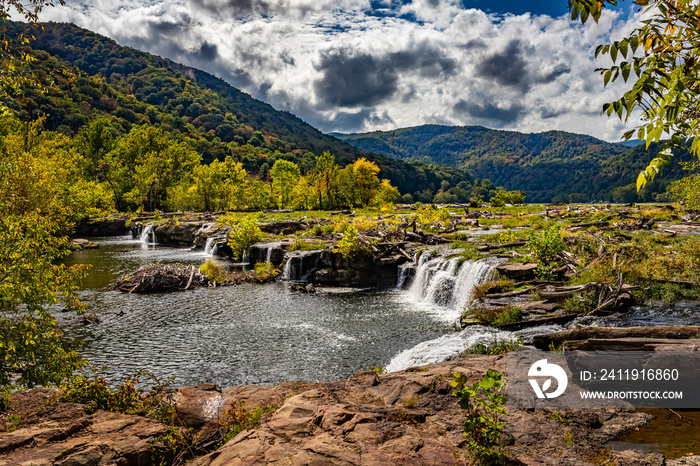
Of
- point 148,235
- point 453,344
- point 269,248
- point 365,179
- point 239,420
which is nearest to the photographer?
point 239,420

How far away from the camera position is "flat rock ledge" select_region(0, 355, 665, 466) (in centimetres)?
480

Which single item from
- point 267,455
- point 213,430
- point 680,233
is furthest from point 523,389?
point 680,233

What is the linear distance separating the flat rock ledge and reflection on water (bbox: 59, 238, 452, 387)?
4.90m

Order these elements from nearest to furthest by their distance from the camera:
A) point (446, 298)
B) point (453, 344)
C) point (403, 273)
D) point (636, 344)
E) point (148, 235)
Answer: point (636, 344)
point (453, 344)
point (446, 298)
point (403, 273)
point (148, 235)

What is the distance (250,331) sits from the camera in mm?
16531

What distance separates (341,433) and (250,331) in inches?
475

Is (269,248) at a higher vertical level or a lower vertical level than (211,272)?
higher

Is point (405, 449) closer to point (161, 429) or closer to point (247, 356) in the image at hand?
point (161, 429)

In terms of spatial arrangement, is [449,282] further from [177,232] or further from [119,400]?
[177,232]

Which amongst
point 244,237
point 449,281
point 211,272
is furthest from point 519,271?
point 244,237

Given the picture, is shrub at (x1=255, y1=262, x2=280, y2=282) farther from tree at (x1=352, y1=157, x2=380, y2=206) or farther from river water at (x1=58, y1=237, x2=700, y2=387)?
tree at (x1=352, y1=157, x2=380, y2=206)

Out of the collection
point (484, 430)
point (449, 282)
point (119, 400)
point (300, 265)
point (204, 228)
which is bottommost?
point (119, 400)

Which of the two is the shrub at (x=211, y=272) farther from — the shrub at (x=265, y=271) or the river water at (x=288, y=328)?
the shrub at (x=265, y=271)

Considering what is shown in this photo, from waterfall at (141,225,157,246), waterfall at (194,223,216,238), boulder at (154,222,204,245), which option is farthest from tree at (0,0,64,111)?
waterfall at (141,225,157,246)
